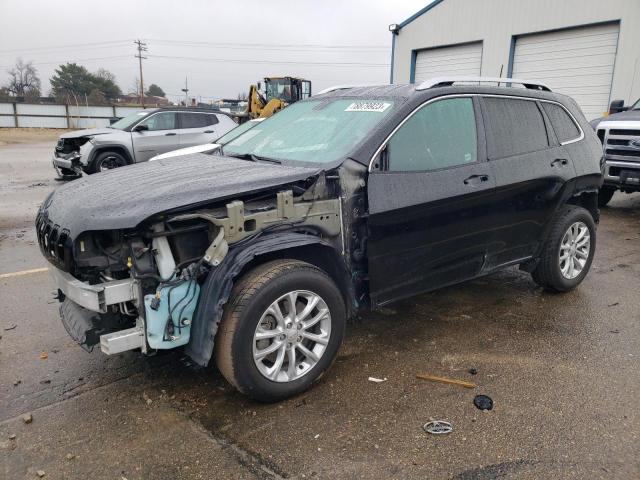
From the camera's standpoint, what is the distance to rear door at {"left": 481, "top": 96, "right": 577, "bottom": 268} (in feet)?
13.6

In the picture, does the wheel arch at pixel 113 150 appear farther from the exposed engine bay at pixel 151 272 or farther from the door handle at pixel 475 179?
the door handle at pixel 475 179

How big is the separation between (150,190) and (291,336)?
1.18 m

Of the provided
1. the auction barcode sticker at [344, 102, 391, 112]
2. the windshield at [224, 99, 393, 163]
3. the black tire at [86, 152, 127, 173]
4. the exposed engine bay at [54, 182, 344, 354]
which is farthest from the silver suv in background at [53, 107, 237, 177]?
the exposed engine bay at [54, 182, 344, 354]

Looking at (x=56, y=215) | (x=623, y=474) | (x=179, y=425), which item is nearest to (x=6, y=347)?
(x=56, y=215)

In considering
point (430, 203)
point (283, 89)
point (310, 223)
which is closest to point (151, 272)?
point (310, 223)

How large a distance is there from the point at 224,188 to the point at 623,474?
2.51 meters

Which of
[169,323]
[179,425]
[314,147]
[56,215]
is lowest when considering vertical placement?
[179,425]

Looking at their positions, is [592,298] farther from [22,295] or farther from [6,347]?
[22,295]

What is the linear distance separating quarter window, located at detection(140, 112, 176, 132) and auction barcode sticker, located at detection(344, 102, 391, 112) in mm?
9739

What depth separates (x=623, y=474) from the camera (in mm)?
2512

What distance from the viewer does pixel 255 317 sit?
2.89 meters

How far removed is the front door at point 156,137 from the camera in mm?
12286

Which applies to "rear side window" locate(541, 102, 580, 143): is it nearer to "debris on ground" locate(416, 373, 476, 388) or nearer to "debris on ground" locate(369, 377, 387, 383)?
"debris on ground" locate(416, 373, 476, 388)

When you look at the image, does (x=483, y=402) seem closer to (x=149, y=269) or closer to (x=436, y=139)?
(x=436, y=139)
